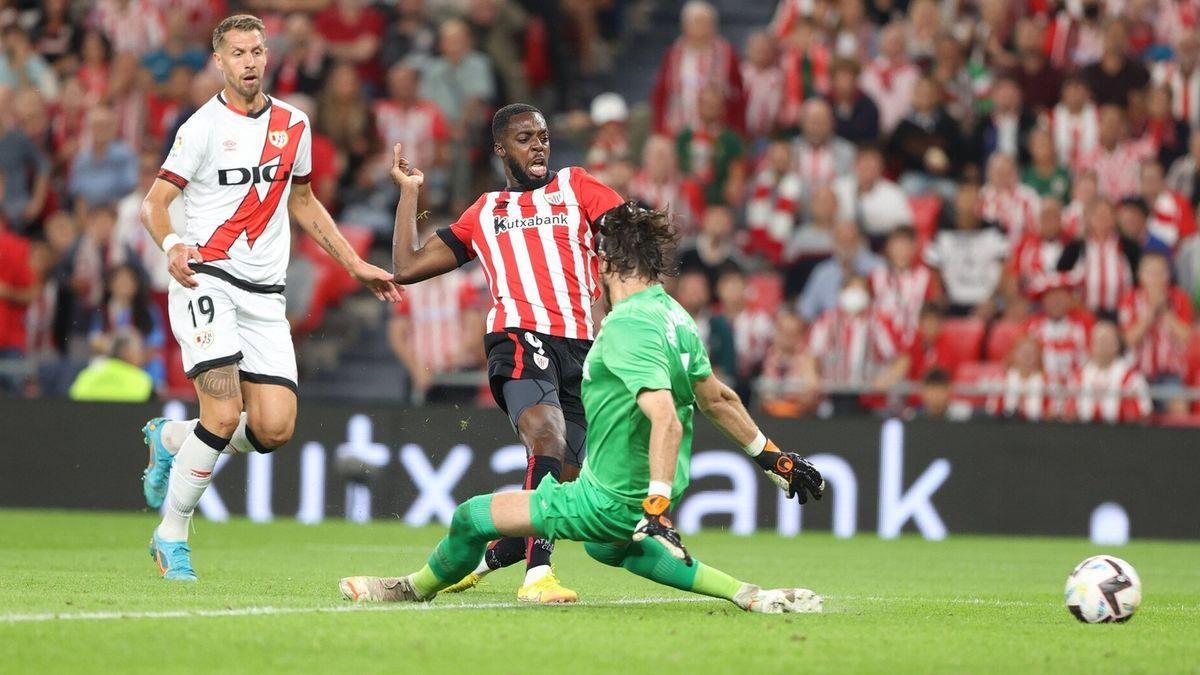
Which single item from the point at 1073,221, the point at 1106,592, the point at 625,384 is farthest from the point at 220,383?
the point at 1073,221

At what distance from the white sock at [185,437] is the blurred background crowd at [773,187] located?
6.70m

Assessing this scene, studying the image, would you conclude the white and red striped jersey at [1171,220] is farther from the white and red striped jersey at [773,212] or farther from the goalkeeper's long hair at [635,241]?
the goalkeeper's long hair at [635,241]

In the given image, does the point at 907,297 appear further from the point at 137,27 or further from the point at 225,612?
the point at 225,612

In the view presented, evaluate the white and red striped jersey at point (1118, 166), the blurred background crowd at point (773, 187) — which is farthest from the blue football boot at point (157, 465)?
the white and red striped jersey at point (1118, 166)

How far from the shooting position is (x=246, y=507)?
1582cm

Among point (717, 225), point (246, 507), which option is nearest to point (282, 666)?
point (246, 507)

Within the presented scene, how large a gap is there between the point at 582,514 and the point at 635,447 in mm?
339

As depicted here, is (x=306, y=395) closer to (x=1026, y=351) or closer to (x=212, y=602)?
(x=1026, y=351)

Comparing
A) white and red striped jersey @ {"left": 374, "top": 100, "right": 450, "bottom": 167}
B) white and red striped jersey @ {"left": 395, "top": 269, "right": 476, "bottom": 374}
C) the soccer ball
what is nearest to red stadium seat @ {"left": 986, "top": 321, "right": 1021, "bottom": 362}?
white and red striped jersey @ {"left": 395, "top": 269, "right": 476, "bottom": 374}

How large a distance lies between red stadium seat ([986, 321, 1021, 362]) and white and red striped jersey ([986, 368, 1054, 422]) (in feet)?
1.33

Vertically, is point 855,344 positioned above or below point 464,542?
above

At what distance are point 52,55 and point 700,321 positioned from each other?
29.0 feet

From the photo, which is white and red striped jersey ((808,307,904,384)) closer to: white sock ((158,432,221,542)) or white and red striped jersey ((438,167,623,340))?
white and red striped jersey ((438,167,623,340))

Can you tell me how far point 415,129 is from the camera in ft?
60.6
